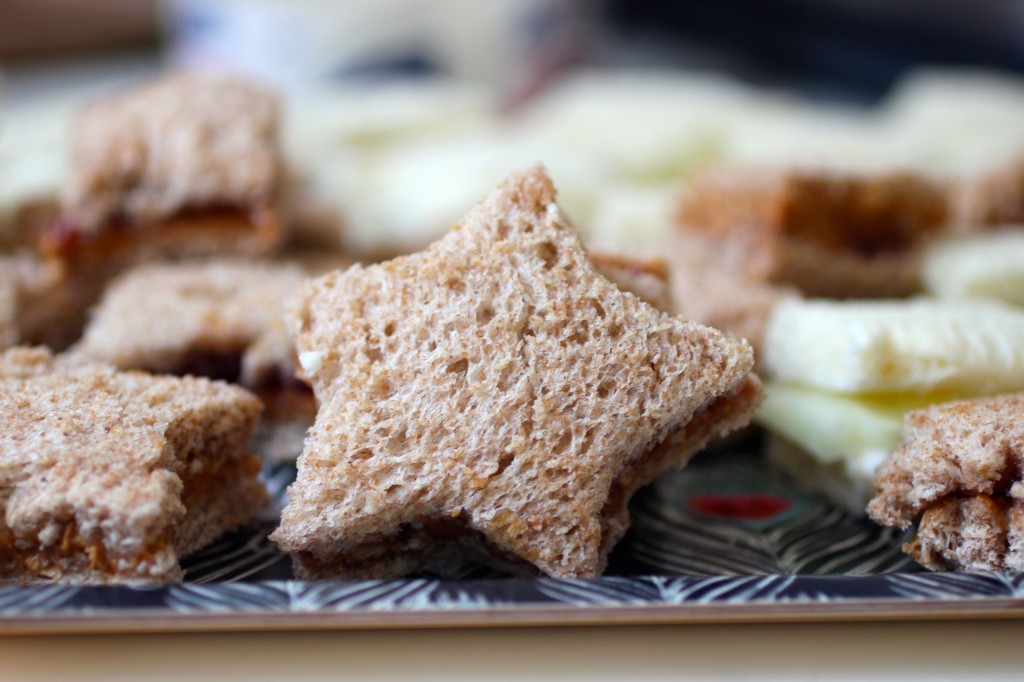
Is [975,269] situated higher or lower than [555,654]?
higher

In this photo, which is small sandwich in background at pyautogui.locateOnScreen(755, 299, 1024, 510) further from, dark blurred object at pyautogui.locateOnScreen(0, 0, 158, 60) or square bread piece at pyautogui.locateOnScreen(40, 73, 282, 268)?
dark blurred object at pyautogui.locateOnScreen(0, 0, 158, 60)

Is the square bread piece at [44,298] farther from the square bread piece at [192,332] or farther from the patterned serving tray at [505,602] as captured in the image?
the patterned serving tray at [505,602]

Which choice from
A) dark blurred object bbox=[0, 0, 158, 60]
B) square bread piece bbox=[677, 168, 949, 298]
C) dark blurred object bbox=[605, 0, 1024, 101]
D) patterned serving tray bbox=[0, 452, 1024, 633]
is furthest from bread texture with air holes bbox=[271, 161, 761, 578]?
dark blurred object bbox=[0, 0, 158, 60]

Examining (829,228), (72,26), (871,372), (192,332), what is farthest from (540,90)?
(871,372)

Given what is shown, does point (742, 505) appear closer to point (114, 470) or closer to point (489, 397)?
point (489, 397)

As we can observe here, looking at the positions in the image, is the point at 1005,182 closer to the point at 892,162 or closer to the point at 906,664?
the point at 892,162
